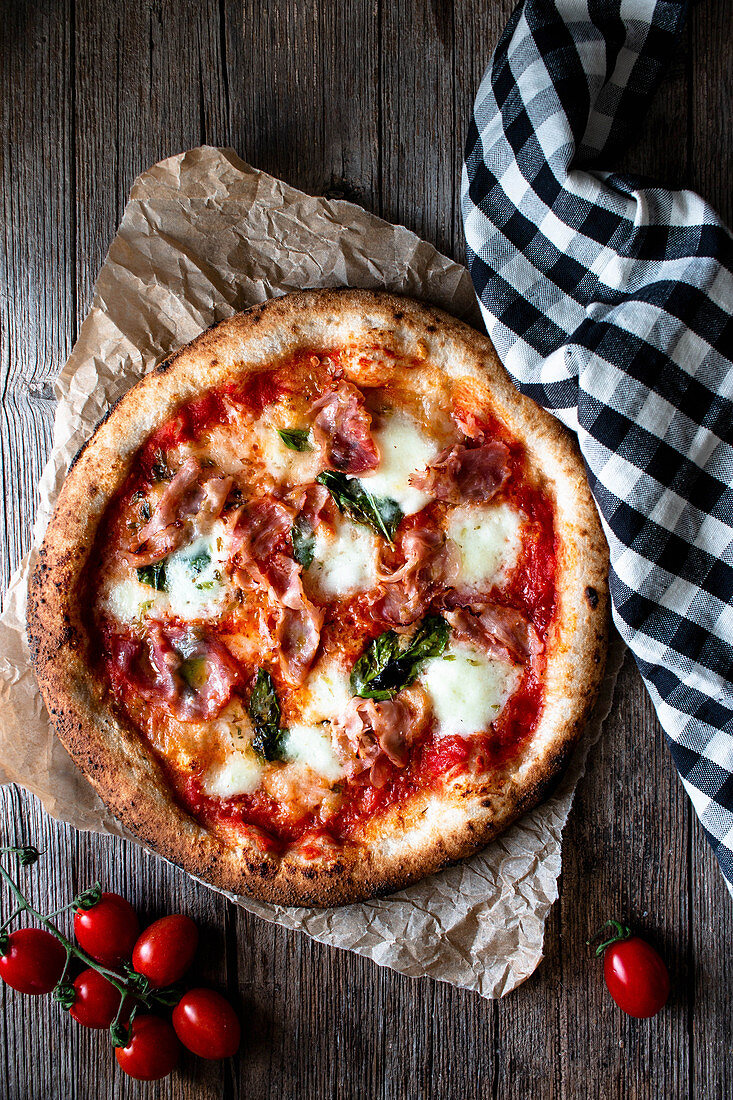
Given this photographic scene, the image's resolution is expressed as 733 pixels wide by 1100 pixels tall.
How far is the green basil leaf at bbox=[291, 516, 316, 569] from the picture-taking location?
265cm

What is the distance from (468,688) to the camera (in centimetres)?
261

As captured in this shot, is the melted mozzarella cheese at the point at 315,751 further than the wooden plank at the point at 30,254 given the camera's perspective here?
No

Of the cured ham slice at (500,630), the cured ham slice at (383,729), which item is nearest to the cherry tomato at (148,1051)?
the cured ham slice at (383,729)

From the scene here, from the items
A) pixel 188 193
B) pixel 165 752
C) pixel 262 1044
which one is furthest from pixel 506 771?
pixel 188 193

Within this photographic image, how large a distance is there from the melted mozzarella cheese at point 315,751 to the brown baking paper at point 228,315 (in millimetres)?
532

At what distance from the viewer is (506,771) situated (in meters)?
2.62

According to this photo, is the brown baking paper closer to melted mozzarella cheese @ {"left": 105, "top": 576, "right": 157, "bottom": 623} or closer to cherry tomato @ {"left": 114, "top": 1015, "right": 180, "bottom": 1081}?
melted mozzarella cheese @ {"left": 105, "top": 576, "right": 157, "bottom": 623}

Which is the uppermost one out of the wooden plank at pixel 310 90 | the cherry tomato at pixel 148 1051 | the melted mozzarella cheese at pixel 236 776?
the wooden plank at pixel 310 90

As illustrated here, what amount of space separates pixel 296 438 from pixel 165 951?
6.24 feet

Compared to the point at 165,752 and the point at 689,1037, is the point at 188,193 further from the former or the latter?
the point at 689,1037

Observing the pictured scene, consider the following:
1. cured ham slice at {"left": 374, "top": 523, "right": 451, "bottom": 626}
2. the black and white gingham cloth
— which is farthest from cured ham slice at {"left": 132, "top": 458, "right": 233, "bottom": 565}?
the black and white gingham cloth

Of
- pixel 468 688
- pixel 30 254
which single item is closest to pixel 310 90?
pixel 30 254

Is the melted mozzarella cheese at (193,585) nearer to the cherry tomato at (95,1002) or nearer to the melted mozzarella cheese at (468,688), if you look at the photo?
the melted mozzarella cheese at (468,688)

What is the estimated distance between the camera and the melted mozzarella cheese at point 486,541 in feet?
8.65
